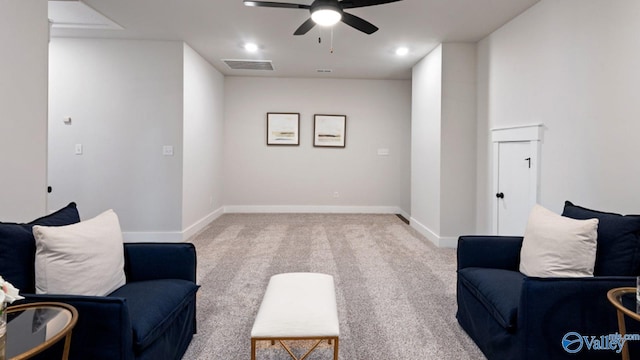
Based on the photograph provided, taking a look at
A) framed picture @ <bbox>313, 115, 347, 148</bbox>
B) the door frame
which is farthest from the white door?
framed picture @ <bbox>313, 115, 347, 148</bbox>

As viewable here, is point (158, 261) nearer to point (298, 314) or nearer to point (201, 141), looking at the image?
point (298, 314)

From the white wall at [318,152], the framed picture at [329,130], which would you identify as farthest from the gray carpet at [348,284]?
the framed picture at [329,130]

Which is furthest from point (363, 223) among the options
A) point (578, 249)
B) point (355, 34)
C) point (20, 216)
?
point (20, 216)

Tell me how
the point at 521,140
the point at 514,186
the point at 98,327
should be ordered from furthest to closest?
the point at 514,186 → the point at 521,140 → the point at 98,327

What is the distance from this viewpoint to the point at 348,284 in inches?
126

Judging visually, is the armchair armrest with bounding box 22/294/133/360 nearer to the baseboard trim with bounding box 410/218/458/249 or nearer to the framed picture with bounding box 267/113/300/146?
the baseboard trim with bounding box 410/218/458/249

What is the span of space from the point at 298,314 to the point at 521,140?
10.0 ft

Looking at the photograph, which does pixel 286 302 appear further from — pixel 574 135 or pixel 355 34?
pixel 355 34

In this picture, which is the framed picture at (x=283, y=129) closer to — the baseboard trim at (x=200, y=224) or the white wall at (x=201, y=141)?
the white wall at (x=201, y=141)

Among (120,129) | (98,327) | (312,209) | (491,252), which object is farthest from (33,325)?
(312,209)

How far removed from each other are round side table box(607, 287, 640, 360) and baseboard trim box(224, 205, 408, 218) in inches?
212

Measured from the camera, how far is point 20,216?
7.54ft

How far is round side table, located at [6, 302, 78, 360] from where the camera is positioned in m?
1.10

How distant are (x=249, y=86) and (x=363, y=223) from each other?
3506 millimetres
